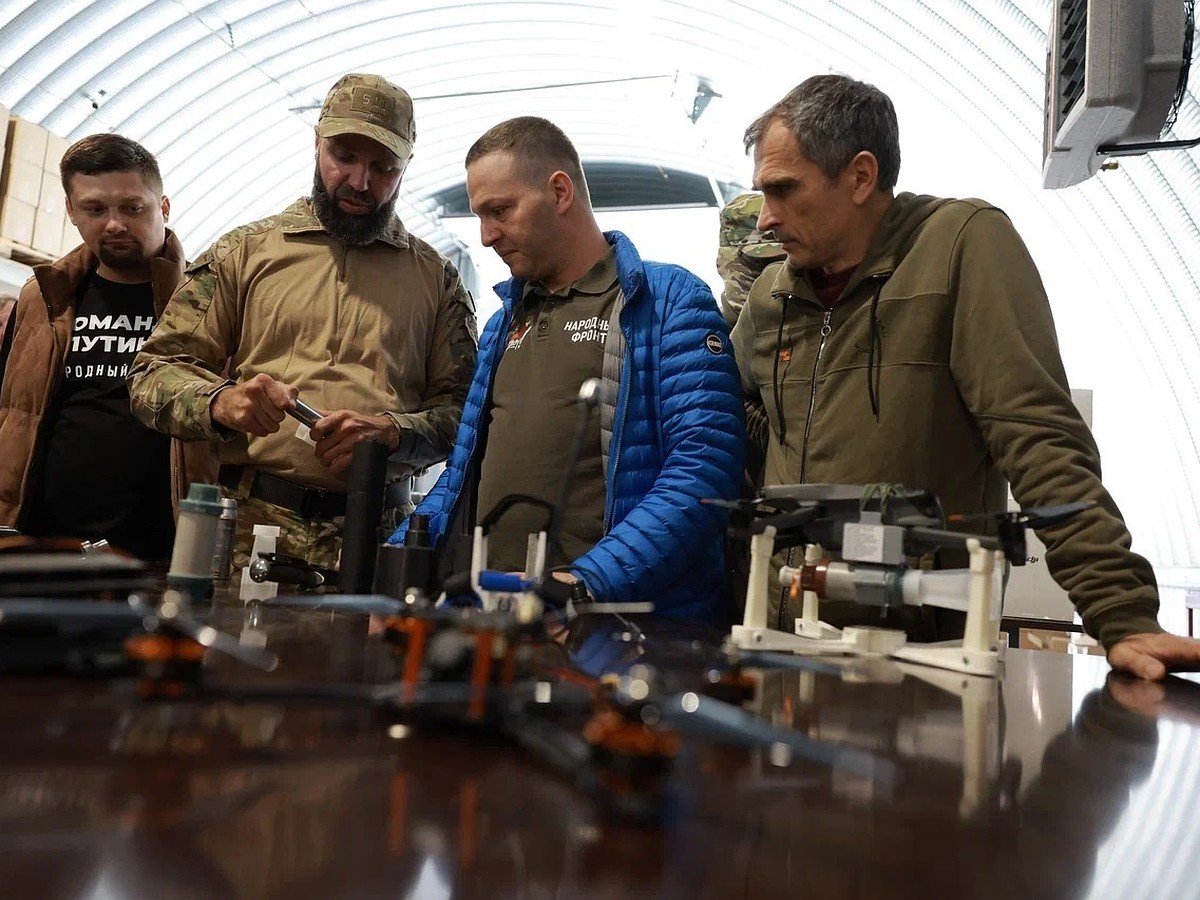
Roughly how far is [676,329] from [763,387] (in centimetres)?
22

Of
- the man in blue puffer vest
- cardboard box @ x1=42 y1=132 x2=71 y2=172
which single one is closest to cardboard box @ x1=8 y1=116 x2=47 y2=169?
cardboard box @ x1=42 y1=132 x2=71 y2=172

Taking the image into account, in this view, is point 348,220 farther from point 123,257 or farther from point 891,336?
point 891,336

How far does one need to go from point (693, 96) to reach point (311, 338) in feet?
22.1

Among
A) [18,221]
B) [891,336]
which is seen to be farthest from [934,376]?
[18,221]

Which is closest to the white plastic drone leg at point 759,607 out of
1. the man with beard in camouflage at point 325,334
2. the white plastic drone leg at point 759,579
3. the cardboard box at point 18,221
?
the white plastic drone leg at point 759,579

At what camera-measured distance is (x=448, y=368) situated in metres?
2.56

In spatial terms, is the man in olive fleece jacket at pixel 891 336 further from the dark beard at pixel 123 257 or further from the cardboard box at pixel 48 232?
the cardboard box at pixel 48 232

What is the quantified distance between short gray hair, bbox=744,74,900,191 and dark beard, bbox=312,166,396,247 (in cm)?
106

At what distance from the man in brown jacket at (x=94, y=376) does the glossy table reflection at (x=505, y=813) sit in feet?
7.41

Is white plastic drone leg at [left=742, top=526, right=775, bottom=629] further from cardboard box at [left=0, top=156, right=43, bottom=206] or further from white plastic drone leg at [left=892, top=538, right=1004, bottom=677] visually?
cardboard box at [left=0, top=156, right=43, bottom=206]

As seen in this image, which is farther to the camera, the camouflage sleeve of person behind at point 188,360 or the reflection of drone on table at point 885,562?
the camouflage sleeve of person behind at point 188,360

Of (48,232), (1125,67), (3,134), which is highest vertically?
(3,134)

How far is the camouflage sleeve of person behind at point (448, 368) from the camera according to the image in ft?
7.75

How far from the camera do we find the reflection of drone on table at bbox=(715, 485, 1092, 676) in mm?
1197
